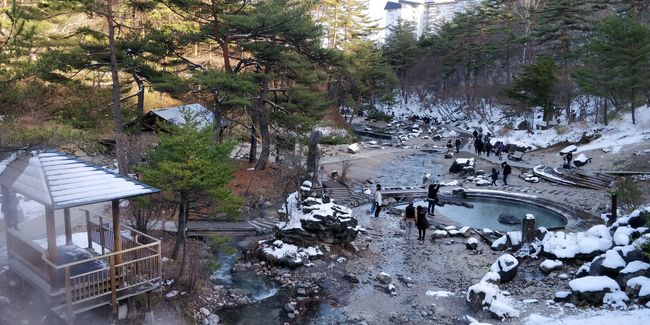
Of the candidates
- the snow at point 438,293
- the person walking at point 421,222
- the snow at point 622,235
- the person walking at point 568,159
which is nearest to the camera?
the snow at point 622,235

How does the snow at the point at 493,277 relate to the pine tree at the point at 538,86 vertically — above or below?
below

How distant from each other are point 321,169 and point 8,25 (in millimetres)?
16613

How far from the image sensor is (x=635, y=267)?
37.0ft

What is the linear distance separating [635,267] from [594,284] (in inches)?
40.2

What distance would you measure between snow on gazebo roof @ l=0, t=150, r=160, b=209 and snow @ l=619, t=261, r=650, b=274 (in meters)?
10.6

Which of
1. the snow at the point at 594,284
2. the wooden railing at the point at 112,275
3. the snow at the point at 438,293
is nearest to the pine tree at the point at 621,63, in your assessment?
the snow at the point at 594,284

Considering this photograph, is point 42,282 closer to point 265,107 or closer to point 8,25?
point 8,25

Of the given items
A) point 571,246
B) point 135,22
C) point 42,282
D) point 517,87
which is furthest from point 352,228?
point 517,87

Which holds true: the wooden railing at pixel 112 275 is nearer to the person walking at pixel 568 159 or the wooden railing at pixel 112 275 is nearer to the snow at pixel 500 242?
the snow at pixel 500 242

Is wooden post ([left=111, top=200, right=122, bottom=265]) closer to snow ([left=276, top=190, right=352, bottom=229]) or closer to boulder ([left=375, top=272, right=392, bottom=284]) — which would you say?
snow ([left=276, top=190, right=352, bottom=229])

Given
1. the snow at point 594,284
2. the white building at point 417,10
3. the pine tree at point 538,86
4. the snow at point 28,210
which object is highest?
the white building at point 417,10

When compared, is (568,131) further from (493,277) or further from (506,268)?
(493,277)

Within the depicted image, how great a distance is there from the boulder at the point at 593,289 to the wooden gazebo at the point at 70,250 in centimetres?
927

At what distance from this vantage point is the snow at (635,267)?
11.1 meters
